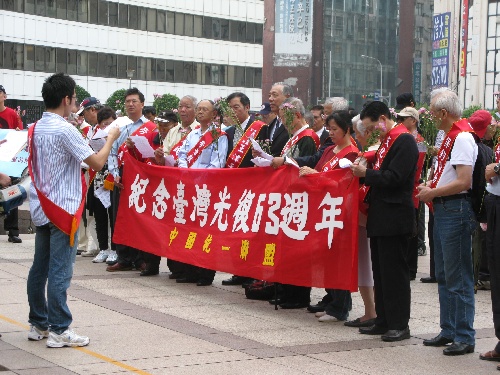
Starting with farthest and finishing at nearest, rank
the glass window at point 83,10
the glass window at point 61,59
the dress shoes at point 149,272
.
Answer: the glass window at point 83,10
the glass window at point 61,59
the dress shoes at point 149,272

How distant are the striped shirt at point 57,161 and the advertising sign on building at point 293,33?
110 m

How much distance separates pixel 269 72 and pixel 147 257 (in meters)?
109

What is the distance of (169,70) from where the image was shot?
234 ft

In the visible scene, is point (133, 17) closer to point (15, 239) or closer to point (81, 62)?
point (81, 62)

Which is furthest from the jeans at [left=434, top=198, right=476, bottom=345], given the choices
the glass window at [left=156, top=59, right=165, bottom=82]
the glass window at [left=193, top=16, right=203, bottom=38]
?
the glass window at [left=193, top=16, right=203, bottom=38]

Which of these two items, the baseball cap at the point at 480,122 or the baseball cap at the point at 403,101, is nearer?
the baseball cap at the point at 480,122

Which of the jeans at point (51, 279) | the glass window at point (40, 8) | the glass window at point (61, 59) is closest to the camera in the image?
the jeans at point (51, 279)

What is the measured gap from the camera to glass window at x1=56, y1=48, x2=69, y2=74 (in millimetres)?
63219

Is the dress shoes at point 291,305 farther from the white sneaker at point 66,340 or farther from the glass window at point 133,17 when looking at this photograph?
the glass window at point 133,17

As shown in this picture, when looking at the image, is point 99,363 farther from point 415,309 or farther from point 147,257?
point 147,257

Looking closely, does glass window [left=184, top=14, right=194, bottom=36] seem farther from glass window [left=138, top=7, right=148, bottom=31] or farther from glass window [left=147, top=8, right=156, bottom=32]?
glass window [left=138, top=7, right=148, bottom=31]

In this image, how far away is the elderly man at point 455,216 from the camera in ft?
25.3

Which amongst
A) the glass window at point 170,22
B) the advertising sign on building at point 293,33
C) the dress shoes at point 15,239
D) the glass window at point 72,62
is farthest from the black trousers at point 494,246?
the advertising sign on building at point 293,33

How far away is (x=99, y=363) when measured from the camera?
7.25m
